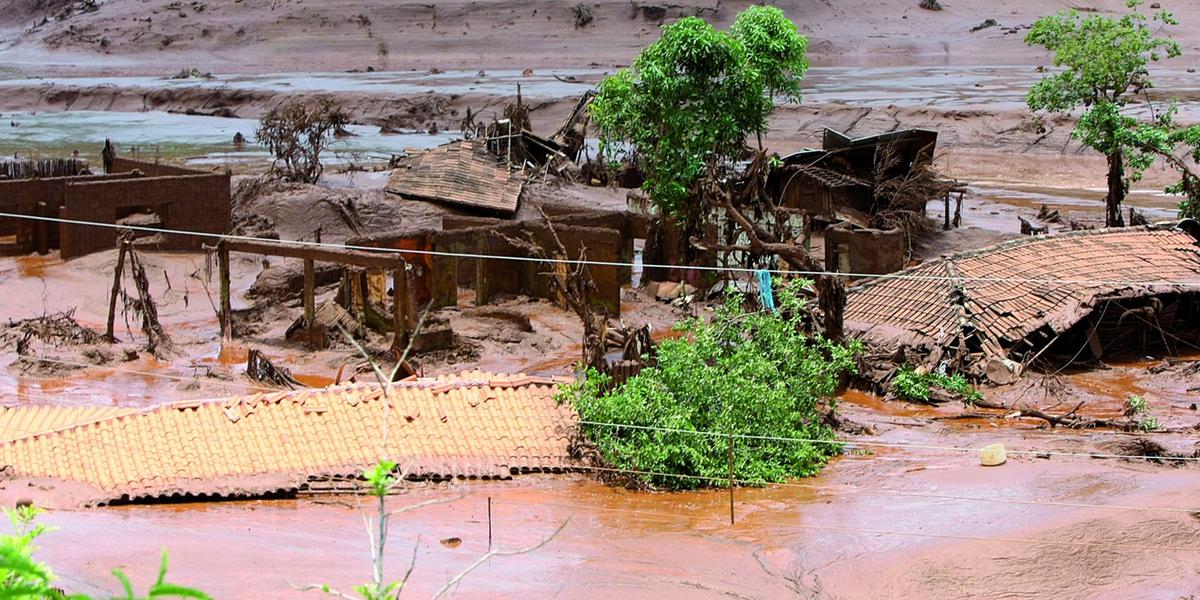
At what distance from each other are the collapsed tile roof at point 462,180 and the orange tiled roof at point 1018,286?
35.0 ft

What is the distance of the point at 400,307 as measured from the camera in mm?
17672

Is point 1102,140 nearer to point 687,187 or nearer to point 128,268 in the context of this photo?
point 687,187

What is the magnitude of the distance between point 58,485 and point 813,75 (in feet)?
122

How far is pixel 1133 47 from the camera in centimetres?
2275

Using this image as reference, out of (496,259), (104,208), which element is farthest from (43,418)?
(104,208)

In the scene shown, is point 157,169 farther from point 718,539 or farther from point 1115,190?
point 718,539

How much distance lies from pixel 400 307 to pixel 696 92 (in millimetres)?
5545

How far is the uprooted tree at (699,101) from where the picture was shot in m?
19.6

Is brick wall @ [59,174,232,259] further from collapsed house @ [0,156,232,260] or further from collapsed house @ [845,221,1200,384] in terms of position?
collapsed house @ [845,221,1200,384]

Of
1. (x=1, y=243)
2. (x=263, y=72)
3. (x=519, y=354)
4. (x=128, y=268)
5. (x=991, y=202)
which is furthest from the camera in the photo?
(x=263, y=72)

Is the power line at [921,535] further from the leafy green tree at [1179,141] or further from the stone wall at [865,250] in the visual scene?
the leafy green tree at [1179,141]

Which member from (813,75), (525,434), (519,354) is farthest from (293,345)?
(813,75)

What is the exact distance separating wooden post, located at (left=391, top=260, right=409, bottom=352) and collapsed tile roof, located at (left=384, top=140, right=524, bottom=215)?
31.7ft

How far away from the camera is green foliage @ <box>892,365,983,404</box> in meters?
15.9
